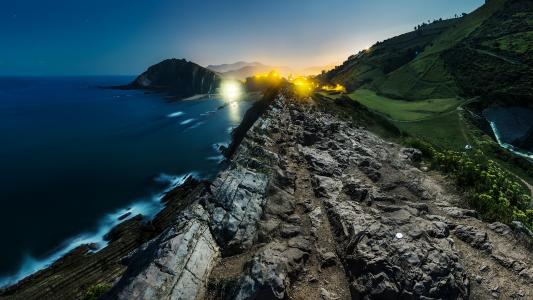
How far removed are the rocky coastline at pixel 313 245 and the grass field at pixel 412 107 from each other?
7750 centimetres

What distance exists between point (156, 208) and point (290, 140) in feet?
85.9

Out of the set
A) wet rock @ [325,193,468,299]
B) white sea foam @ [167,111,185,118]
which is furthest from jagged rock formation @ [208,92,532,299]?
white sea foam @ [167,111,185,118]

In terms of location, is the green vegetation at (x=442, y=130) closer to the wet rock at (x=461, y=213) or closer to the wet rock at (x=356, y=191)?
the wet rock at (x=356, y=191)

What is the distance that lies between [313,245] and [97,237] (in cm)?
3544

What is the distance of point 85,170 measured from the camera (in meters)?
72.4

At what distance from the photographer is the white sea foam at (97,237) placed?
38.8 m

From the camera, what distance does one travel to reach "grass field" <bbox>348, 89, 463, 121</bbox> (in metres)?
111

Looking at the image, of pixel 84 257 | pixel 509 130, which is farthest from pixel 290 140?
pixel 509 130

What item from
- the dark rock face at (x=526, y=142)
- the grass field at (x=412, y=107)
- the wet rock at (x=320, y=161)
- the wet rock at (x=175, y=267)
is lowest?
the dark rock face at (x=526, y=142)

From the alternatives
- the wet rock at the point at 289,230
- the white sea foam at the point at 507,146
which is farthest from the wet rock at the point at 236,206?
the white sea foam at the point at 507,146

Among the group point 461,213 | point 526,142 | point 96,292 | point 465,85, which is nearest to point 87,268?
point 96,292

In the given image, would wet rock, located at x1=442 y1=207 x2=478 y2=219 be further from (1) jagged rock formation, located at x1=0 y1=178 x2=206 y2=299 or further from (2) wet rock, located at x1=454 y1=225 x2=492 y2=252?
(1) jagged rock formation, located at x1=0 y1=178 x2=206 y2=299

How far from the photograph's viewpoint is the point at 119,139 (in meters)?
102

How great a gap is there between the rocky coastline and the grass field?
77.5m
